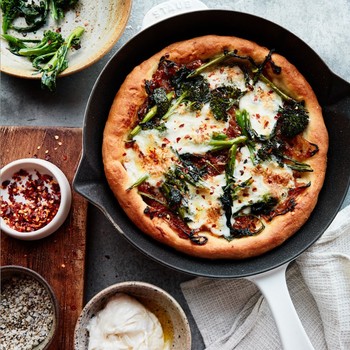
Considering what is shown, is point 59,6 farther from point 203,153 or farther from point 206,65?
point 203,153

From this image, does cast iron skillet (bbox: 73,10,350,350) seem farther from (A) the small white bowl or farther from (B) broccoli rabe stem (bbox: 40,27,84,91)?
(B) broccoli rabe stem (bbox: 40,27,84,91)

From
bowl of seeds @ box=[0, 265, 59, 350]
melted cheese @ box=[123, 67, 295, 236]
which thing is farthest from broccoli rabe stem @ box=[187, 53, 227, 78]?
bowl of seeds @ box=[0, 265, 59, 350]

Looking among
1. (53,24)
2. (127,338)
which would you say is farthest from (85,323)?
(53,24)

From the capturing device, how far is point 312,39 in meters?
4.52

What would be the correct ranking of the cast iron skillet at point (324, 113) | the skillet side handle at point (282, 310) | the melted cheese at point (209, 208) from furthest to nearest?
the melted cheese at point (209, 208)
the cast iron skillet at point (324, 113)
the skillet side handle at point (282, 310)

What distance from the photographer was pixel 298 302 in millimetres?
4262

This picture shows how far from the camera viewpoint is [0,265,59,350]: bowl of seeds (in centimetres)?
398

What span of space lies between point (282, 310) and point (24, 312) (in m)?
1.72

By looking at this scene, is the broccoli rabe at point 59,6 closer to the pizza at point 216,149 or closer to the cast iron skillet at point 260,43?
the cast iron skillet at point 260,43

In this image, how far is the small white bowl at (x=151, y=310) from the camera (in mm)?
3922

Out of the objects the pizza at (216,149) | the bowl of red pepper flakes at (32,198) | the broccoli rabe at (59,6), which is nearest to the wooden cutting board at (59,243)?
the bowl of red pepper flakes at (32,198)

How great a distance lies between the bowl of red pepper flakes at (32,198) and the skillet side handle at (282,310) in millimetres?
1369

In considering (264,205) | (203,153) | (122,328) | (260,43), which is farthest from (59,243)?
(260,43)

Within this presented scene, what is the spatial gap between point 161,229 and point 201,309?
878 mm
